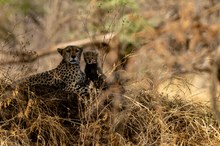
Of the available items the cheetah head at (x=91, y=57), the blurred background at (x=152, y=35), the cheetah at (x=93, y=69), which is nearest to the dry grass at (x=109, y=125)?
the cheetah at (x=93, y=69)

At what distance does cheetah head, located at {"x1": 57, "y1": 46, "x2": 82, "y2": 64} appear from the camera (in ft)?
20.9

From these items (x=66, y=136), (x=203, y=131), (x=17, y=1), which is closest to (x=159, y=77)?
(x=203, y=131)

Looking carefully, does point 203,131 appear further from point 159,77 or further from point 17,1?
point 17,1

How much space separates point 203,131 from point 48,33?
24.5 feet

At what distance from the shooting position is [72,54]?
6.43 meters

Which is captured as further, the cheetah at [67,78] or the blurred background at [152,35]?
the blurred background at [152,35]

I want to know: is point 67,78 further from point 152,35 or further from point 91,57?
point 152,35

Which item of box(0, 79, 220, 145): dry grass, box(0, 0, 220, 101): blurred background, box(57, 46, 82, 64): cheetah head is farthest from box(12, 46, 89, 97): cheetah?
box(0, 0, 220, 101): blurred background

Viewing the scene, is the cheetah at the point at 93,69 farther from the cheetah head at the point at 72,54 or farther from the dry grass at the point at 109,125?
the dry grass at the point at 109,125

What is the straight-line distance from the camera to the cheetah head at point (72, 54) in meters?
6.36

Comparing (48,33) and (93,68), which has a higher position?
(48,33)

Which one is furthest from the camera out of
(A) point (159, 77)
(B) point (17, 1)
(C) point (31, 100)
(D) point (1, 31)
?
(D) point (1, 31)

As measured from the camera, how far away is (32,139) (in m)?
5.70

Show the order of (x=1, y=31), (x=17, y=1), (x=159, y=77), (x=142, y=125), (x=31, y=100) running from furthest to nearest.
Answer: (x=1, y=31)
(x=17, y=1)
(x=159, y=77)
(x=142, y=125)
(x=31, y=100)
